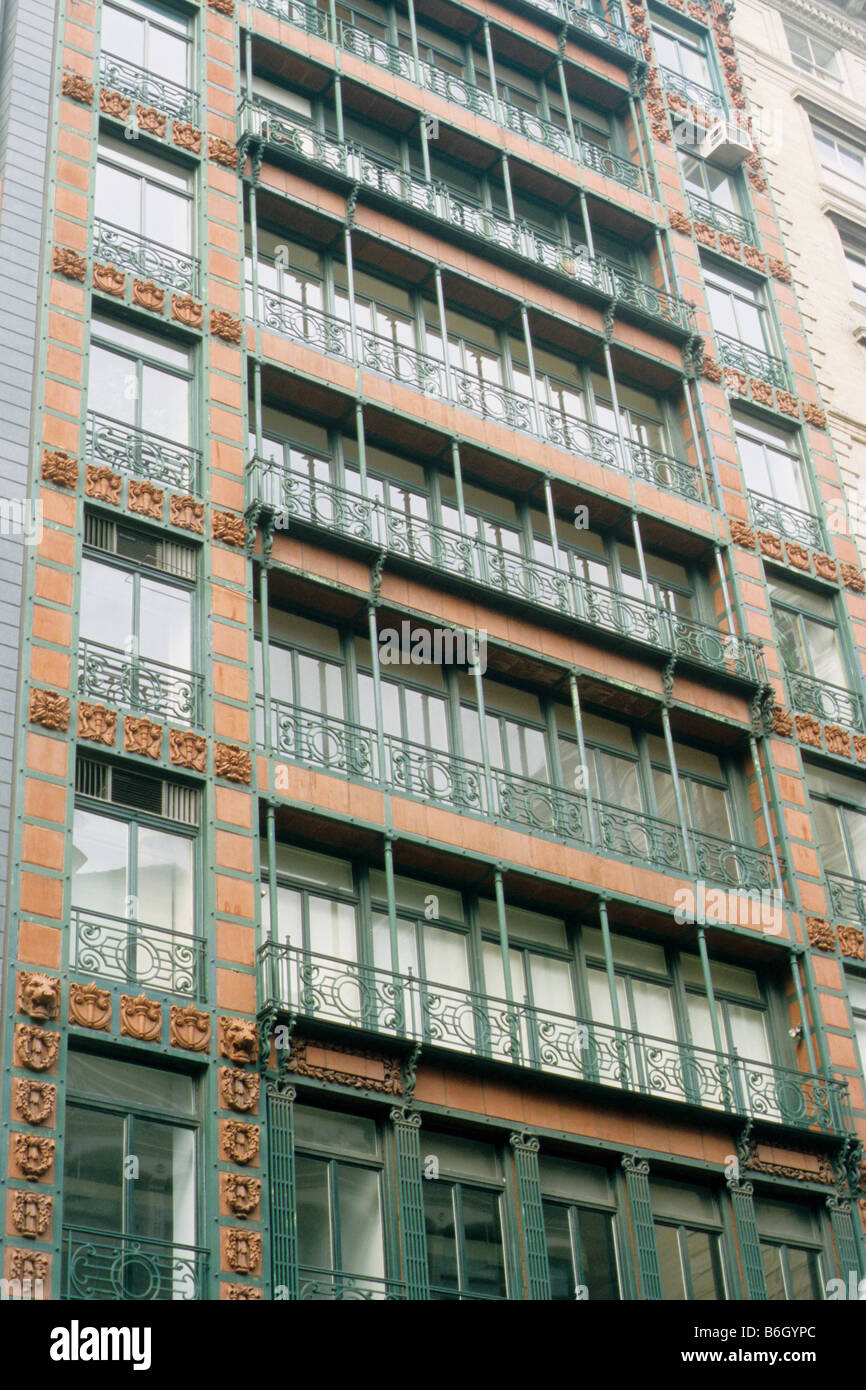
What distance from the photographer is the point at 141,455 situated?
28328mm

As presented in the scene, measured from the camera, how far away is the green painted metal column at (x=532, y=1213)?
987 inches

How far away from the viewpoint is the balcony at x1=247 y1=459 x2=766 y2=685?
29.8 metres

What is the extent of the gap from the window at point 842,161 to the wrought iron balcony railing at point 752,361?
8.76 m

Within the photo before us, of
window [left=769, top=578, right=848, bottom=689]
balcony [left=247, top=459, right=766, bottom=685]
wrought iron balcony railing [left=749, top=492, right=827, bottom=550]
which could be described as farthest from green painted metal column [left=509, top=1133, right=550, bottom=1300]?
wrought iron balcony railing [left=749, top=492, right=827, bottom=550]

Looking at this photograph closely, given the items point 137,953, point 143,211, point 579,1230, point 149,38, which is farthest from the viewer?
point 149,38

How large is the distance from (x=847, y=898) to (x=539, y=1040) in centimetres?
800

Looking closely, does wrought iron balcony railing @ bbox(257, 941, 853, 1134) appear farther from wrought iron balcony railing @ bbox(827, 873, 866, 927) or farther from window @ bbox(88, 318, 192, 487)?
window @ bbox(88, 318, 192, 487)

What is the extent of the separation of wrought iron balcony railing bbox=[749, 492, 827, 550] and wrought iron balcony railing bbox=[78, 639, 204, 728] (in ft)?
47.5

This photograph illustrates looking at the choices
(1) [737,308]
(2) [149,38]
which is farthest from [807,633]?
(2) [149,38]

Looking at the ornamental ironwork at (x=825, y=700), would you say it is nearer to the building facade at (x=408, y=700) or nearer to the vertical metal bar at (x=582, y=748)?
the building facade at (x=408, y=700)

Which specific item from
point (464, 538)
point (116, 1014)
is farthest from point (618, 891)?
point (116, 1014)

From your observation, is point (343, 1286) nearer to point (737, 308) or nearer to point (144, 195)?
point (144, 195)

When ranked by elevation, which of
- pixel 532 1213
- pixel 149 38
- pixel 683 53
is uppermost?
pixel 683 53
